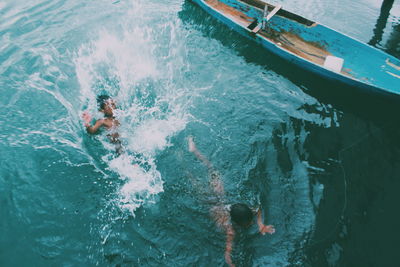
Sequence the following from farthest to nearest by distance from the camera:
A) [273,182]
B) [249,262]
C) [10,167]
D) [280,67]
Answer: [280,67] < [10,167] < [273,182] < [249,262]

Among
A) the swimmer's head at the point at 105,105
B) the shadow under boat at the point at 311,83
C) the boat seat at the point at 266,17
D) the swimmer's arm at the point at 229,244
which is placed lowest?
the swimmer's arm at the point at 229,244

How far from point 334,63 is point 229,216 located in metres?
7.74

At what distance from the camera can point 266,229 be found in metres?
5.52

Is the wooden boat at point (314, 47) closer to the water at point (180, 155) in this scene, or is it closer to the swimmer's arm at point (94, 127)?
the water at point (180, 155)

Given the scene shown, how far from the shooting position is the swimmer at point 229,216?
16.3 ft

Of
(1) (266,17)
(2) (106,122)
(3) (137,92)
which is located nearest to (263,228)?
(2) (106,122)

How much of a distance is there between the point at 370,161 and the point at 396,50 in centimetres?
732

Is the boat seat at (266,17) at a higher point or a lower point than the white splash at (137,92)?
higher

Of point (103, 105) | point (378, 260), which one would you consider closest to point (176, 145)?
point (103, 105)

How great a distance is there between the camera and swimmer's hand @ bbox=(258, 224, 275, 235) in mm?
5480

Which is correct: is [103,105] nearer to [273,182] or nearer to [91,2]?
[273,182]

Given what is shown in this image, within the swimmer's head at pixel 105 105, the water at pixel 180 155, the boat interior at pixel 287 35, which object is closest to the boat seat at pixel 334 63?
the boat interior at pixel 287 35

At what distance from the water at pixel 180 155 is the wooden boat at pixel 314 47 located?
64 centimetres

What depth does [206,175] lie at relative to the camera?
6.57 m
